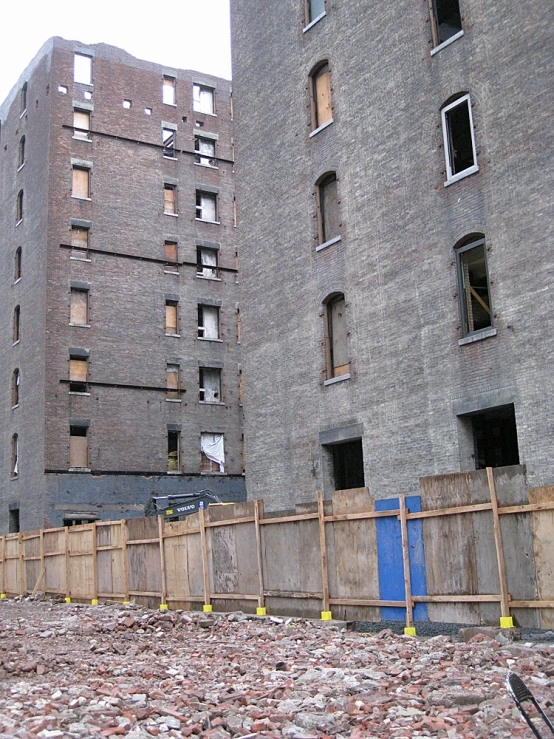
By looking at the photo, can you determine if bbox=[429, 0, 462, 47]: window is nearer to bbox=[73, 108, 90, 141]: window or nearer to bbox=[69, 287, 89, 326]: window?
bbox=[69, 287, 89, 326]: window

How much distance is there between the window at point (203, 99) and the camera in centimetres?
4634

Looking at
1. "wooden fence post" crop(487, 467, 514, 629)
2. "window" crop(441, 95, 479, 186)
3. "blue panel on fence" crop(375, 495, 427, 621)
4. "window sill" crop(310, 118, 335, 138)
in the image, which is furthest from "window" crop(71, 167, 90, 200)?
"wooden fence post" crop(487, 467, 514, 629)

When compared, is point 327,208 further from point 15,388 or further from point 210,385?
point 15,388

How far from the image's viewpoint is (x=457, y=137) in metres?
21.0

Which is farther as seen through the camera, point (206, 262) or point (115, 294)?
point (206, 262)

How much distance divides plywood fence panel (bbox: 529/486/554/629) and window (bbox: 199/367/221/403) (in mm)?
31894

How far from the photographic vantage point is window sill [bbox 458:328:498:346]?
19.0 meters

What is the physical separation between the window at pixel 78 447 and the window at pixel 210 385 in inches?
251

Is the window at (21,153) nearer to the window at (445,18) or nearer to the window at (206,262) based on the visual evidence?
the window at (206,262)

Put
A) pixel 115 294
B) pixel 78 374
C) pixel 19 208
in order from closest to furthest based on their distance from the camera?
pixel 78 374
pixel 115 294
pixel 19 208

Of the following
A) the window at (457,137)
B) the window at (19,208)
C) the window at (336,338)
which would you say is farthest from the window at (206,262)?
the window at (457,137)

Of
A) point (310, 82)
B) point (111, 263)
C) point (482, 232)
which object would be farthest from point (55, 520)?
point (482, 232)

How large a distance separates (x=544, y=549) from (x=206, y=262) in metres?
34.7

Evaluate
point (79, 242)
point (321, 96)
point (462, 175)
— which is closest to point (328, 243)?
point (321, 96)
